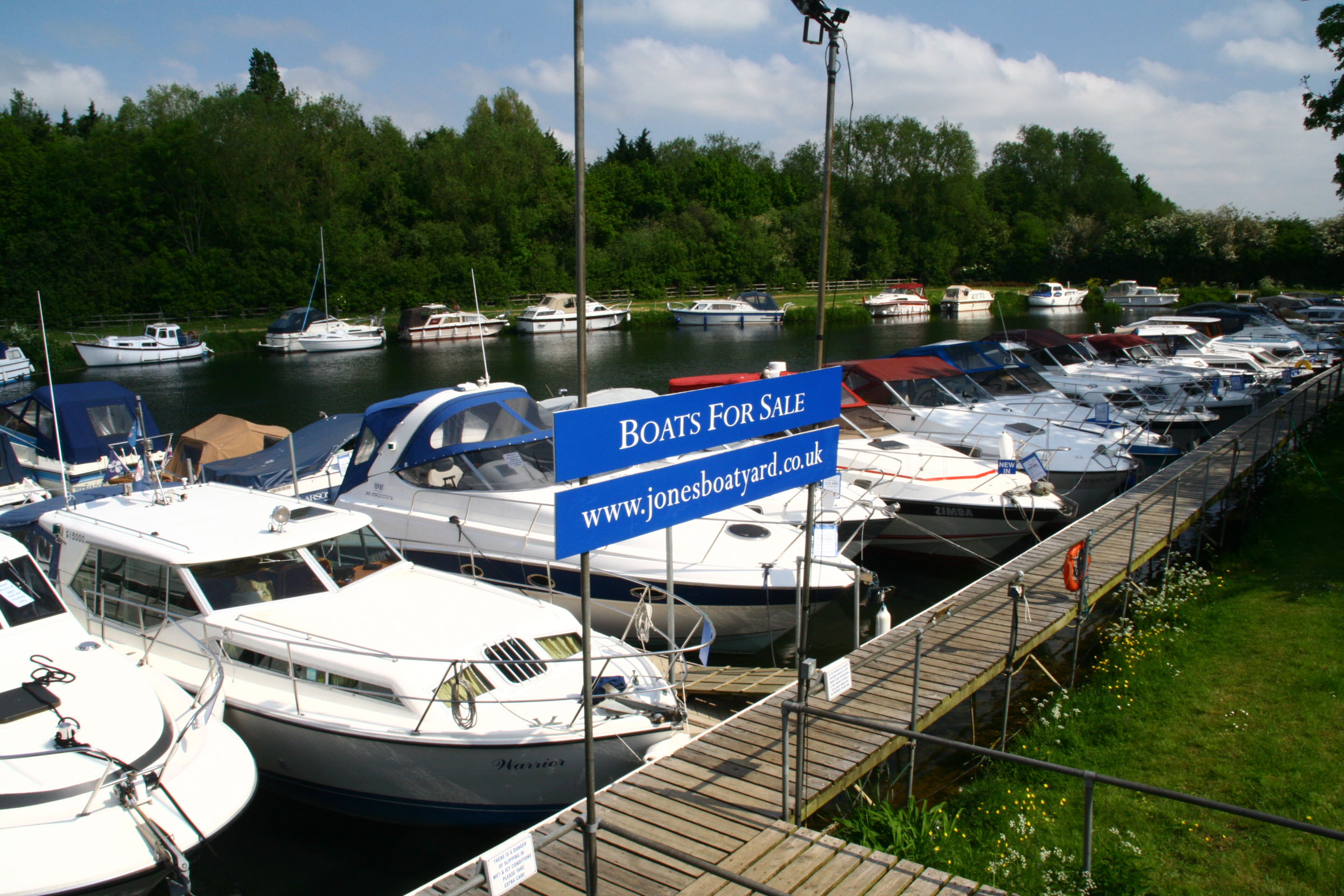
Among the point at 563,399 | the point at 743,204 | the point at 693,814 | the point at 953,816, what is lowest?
the point at 953,816

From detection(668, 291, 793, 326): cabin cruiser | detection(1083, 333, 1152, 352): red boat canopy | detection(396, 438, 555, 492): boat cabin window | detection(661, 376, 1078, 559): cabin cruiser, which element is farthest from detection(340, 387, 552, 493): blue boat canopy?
detection(668, 291, 793, 326): cabin cruiser

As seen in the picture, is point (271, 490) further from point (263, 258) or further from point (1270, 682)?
point (263, 258)

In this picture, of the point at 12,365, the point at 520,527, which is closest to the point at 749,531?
the point at 520,527

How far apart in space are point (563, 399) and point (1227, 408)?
17104 mm

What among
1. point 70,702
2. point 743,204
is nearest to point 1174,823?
point 70,702

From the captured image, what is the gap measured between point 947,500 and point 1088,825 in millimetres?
9517

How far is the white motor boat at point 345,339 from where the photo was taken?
52094mm

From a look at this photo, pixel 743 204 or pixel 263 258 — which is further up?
pixel 743 204

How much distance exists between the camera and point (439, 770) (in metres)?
7.68

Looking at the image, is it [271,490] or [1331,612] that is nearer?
[1331,612]

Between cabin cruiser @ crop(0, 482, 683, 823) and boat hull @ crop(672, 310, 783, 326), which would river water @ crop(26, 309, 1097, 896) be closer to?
cabin cruiser @ crop(0, 482, 683, 823)

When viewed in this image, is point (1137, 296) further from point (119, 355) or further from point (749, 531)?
point (119, 355)

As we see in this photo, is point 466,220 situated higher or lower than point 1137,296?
higher

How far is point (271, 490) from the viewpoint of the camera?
50.6ft
